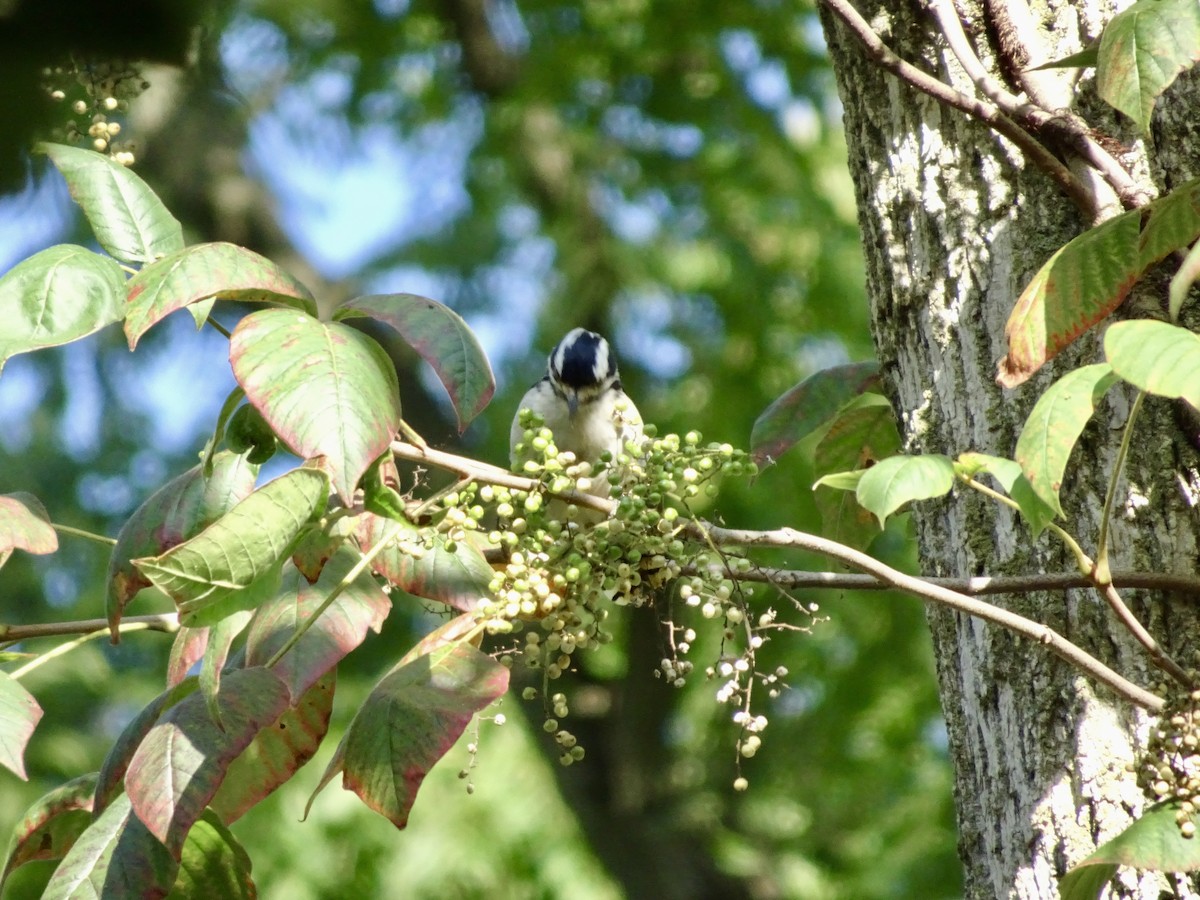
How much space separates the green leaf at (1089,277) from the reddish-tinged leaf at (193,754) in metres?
0.79

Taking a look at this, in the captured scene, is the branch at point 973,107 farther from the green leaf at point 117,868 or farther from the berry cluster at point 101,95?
the green leaf at point 117,868

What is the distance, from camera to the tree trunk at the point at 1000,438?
1.41m

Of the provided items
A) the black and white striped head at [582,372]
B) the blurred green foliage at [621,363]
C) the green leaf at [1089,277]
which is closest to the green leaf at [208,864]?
the green leaf at [1089,277]

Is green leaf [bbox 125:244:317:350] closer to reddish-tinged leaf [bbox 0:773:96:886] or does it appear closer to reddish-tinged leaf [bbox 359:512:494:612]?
reddish-tinged leaf [bbox 359:512:494:612]

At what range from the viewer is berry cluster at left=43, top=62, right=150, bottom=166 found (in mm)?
1496

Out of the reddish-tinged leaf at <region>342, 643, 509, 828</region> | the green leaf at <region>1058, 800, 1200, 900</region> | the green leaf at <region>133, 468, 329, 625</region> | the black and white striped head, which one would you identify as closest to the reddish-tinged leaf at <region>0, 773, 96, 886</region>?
the reddish-tinged leaf at <region>342, 643, 509, 828</region>

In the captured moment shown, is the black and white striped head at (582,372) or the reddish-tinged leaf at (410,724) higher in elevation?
the black and white striped head at (582,372)

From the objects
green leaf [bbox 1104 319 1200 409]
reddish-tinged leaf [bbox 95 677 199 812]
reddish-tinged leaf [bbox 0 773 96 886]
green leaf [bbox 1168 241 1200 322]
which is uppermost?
green leaf [bbox 1168 241 1200 322]

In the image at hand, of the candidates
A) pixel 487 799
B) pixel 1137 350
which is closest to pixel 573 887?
pixel 487 799

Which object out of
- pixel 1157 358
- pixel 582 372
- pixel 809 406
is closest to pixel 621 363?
pixel 582 372

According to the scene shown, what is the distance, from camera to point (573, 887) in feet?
20.3

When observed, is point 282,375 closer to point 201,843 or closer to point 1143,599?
point 201,843

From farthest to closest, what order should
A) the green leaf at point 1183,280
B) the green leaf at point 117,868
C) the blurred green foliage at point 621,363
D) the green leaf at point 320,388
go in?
the blurred green foliage at point 621,363
the green leaf at point 117,868
the green leaf at point 320,388
the green leaf at point 1183,280

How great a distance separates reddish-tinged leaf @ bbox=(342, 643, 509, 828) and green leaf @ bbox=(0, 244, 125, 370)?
18.2 inches
